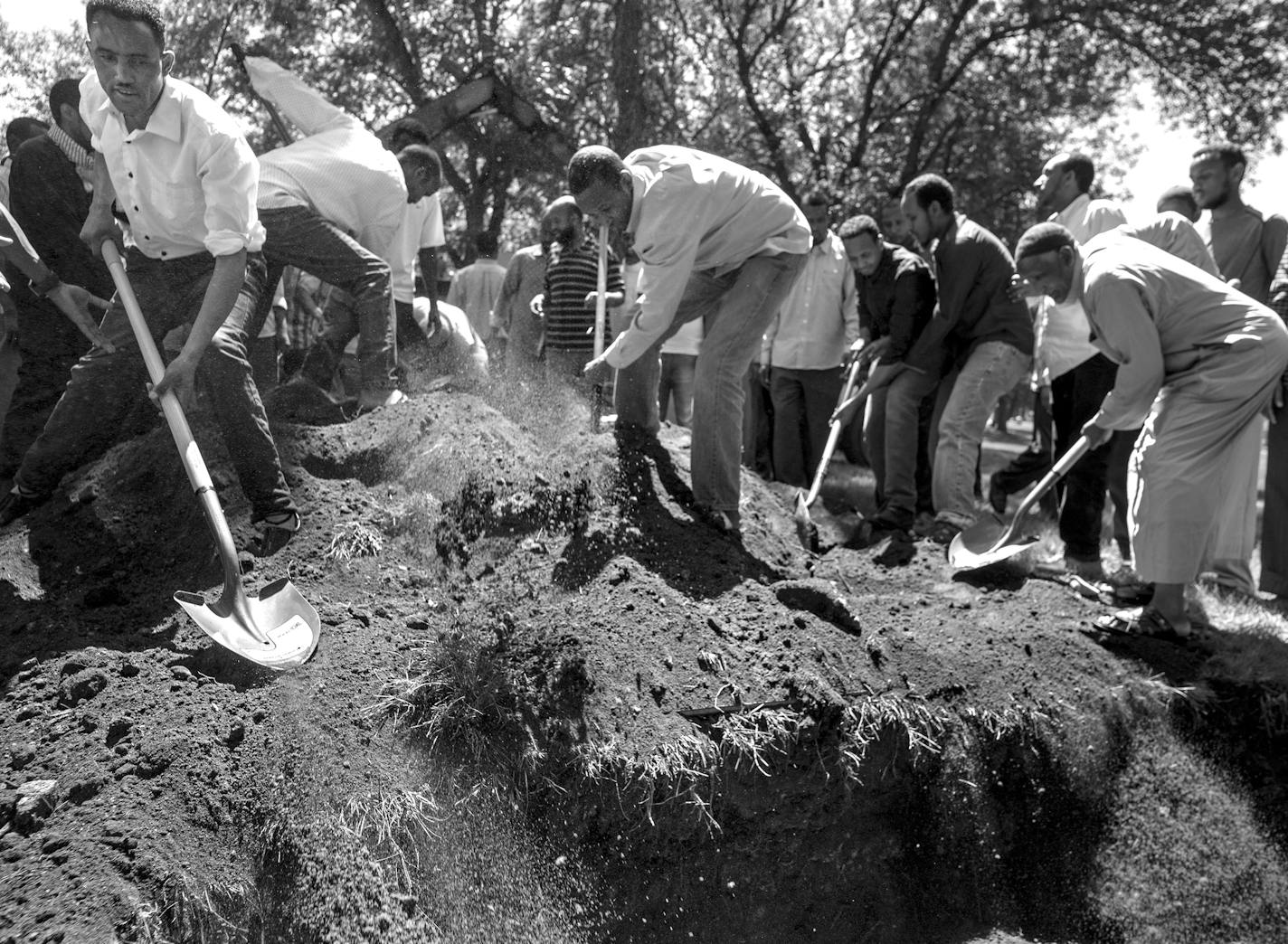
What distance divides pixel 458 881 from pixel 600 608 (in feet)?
3.69

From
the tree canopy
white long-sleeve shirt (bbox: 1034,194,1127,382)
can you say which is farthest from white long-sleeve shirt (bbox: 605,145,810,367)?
the tree canopy

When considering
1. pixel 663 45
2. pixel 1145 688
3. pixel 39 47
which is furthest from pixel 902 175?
pixel 39 47

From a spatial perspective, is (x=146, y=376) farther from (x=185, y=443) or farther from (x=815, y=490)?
(x=815, y=490)

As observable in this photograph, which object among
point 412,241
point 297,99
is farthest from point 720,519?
point 297,99

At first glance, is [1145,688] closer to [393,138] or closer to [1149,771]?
[1149,771]

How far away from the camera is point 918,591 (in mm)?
4902

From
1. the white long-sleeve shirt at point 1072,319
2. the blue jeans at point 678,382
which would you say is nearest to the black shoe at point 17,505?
the blue jeans at point 678,382

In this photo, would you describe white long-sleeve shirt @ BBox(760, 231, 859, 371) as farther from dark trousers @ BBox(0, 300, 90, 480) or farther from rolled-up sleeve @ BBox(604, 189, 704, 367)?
dark trousers @ BBox(0, 300, 90, 480)

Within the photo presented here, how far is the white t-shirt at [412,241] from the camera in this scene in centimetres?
589

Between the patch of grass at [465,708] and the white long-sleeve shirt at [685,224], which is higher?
the white long-sleeve shirt at [685,224]

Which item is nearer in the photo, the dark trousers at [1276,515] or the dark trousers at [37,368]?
the dark trousers at [37,368]

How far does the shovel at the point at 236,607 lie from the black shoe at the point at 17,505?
40.9 inches

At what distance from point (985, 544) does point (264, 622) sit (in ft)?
11.0

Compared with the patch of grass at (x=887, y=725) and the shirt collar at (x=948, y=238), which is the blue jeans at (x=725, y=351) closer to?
the shirt collar at (x=948, y=238)
